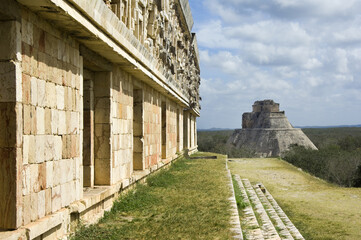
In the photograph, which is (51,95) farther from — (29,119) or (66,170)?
(66,170)

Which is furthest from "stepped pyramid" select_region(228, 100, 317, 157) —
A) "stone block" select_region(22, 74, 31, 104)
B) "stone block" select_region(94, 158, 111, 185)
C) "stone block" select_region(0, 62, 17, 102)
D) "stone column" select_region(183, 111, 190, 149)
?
"stone block" select_region(0, 62, 17, 102)

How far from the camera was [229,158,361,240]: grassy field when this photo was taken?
320 inches

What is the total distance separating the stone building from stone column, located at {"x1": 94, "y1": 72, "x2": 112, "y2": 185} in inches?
0.8

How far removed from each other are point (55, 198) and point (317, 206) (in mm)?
8205

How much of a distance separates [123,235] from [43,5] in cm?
331

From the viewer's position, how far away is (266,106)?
50031mm

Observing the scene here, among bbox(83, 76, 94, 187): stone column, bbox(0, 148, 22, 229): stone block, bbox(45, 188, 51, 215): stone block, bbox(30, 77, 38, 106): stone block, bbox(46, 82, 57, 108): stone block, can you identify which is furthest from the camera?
bbox(83, 76, 94, 187): stone column

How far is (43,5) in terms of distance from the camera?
4.17 metres

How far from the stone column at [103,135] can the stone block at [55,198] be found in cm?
218

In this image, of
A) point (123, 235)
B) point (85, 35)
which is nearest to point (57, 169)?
point (123, 235)

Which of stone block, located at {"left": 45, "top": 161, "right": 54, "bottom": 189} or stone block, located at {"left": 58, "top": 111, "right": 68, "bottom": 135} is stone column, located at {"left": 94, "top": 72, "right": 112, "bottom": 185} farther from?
stone block, located at {"left": 45, "top": 161, "right": 54, "bottom": 189}

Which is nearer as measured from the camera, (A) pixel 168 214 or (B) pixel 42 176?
(B) pixel 42 176

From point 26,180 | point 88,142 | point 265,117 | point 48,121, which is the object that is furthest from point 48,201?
point 265,117

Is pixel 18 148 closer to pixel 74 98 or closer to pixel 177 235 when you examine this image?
pixel 74 98
